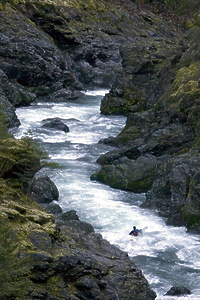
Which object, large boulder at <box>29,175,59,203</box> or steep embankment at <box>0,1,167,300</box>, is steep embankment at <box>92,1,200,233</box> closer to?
large boulder at <box>29,175,59,203</box>

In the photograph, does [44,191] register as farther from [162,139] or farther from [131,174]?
[162,139]

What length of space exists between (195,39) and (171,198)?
13.4 metres

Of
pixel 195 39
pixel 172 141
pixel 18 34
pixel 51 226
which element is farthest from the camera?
pixel 18 34

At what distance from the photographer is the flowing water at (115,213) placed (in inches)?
650

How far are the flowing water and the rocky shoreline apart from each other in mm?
756

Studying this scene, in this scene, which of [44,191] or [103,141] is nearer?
[44,191]

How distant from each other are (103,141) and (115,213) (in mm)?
10071

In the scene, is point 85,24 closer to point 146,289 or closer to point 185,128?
point 185,128

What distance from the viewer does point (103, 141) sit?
30500 mm

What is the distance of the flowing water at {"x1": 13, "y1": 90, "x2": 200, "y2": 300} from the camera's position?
54.1 ft

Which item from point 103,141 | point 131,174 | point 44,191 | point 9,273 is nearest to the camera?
point 9,273

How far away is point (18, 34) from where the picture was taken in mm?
44656

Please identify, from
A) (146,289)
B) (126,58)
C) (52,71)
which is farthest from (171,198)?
(52,71)

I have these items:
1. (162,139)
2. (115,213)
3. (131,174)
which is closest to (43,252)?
(115,213)
